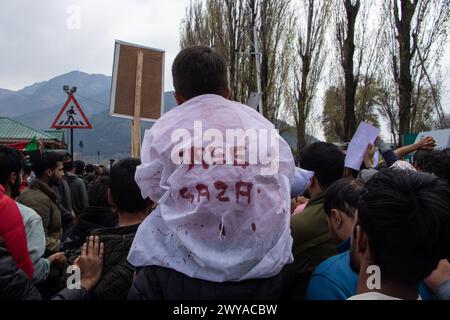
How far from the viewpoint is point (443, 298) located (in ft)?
5.23

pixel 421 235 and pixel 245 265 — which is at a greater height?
pixel 421 235

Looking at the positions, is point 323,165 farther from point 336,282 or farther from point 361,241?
point 361,241

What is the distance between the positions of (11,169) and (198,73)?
56.0 inches

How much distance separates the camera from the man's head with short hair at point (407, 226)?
1.33 m

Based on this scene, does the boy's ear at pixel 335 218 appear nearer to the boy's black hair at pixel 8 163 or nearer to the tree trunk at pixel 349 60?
the boy's black hair at pixel 8 163

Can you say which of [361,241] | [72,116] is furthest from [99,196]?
[72,116]

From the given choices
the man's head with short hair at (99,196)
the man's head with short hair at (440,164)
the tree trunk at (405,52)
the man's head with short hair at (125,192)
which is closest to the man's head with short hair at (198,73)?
the man's head with short hair at (125,192)

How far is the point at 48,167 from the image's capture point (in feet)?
14.8

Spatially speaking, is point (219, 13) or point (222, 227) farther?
point (219, 13)
